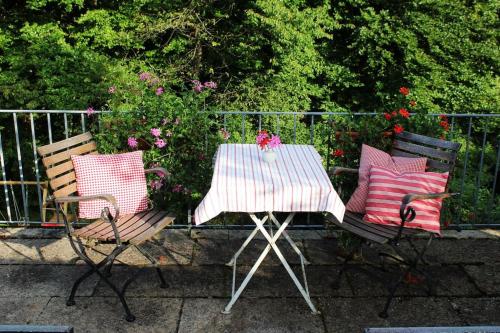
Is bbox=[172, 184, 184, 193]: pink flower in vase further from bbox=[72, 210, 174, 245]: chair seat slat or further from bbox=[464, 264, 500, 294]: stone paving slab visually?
bbox=[464, 264, 500, 294]: stone paving slab

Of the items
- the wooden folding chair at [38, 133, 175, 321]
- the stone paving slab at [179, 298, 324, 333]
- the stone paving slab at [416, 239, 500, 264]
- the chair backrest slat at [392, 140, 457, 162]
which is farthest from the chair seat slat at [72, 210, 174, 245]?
the stone paving slab at [416, 239, 500, 264]

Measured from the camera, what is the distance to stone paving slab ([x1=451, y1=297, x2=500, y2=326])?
3406mm

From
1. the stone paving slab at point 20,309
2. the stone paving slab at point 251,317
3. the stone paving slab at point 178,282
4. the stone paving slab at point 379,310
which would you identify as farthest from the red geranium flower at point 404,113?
the stone paving slab at point 20,309

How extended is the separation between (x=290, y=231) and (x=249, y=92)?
7639 millimetres

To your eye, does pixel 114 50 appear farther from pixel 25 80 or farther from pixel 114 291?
pixel 114 291

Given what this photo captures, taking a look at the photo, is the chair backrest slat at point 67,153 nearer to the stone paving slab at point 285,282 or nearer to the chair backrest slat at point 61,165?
the chair backrest slat at point 61,165

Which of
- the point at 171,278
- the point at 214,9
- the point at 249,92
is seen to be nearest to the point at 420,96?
the point at 249,92

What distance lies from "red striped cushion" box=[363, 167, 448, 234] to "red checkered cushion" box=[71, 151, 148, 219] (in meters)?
1.66

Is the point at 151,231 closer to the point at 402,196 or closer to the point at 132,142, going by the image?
the point at 132,142

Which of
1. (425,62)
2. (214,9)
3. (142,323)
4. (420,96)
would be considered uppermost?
(214,9)

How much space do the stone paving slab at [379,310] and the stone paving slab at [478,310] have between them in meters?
0.05

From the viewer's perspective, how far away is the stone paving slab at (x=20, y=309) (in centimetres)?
335

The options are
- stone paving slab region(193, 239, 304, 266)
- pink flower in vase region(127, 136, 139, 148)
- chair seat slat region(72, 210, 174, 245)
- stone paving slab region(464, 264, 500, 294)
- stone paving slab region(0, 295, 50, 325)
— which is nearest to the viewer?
stone paving slab region(0, 295, 50, 325)

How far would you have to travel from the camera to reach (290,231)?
4.74 meters
